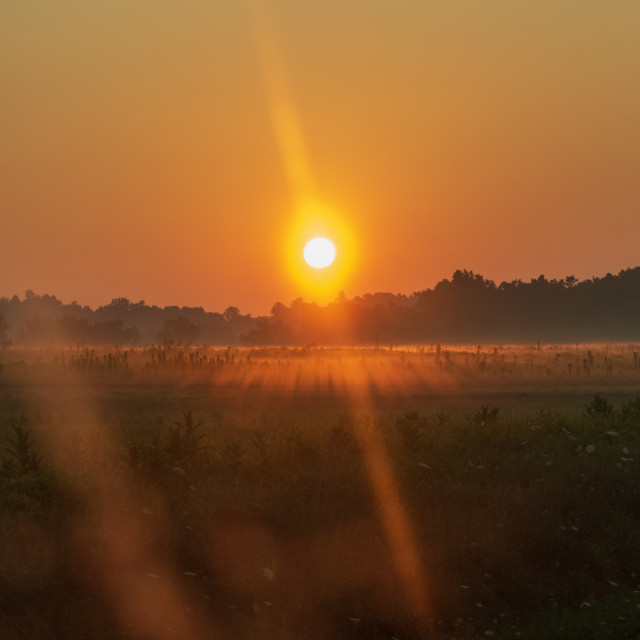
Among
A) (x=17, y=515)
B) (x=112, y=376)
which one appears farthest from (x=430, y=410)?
(x=17, y=515)

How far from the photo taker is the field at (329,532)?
809 cm

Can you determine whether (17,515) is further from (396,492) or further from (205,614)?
(396,492)

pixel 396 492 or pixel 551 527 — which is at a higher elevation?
pixel 396 492

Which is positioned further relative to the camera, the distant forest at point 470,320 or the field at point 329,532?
the distant forest at point 470,320

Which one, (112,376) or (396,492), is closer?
(396,492)

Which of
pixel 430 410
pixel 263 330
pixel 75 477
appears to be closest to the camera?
pixel 75 477

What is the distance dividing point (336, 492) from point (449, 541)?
1.56 meters

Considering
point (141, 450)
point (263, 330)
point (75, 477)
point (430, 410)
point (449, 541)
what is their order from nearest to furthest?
point (449, 541) → point (75, 477) → point (141, 450) → point (430, 410) → point (263, 330)

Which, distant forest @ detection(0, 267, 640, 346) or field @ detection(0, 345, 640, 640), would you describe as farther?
distant forest @ detection(0, 267, 640, 346)

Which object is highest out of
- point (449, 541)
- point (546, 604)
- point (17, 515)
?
point (17, 515)

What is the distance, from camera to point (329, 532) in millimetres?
9391

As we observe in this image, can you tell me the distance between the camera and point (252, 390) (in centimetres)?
2695

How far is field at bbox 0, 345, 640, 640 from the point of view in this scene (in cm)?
809

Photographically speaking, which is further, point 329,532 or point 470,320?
point 470,320
